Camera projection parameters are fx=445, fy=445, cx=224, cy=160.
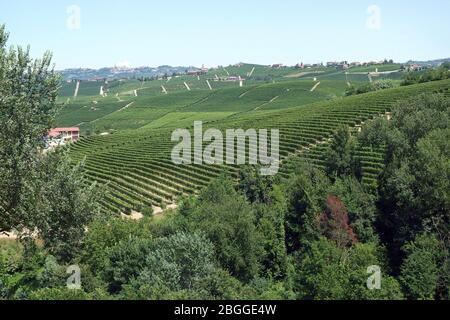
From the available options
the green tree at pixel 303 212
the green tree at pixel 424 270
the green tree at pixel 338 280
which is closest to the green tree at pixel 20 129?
the green tree at pixel 338 280

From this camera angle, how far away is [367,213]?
31.0 meters

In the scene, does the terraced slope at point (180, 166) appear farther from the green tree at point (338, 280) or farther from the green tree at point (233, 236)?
the green tree at point (338, 280)

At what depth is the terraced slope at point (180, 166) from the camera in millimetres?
50312

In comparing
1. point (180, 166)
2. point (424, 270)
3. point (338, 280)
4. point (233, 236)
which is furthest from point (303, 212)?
point (180, 166)

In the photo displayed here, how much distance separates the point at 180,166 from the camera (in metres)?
59.2

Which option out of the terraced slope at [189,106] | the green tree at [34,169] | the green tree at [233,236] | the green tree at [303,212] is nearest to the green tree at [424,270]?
the green tree at [303,212]

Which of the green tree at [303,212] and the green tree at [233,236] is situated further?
the green tree at [303,212]

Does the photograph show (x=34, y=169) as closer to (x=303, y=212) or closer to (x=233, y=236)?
(x=233, y=236)

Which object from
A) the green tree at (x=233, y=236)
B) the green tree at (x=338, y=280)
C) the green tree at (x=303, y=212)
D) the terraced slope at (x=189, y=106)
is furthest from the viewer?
the terraced slope at (x=189, y=106)

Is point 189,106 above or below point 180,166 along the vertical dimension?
above

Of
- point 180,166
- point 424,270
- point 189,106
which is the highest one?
point 189,106

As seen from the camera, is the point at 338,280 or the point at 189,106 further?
the point at 189,106

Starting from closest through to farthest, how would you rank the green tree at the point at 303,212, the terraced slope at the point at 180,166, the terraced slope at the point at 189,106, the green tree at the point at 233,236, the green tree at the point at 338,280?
the green tree at the point at 338,280 < the green tree at the point at 233,236 < the green tree at the point at 303,212 < the terraced slope at the point at 180,166 < the terraced slope at the point at 189,106

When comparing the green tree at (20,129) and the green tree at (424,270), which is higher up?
the green tree at (20,129)
